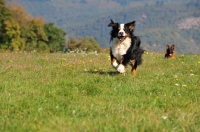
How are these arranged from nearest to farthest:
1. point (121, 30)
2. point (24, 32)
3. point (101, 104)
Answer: point (101, 104), point (121, 30), point (24, 32)

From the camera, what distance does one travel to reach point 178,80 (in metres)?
11.2

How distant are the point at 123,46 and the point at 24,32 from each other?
6720 cm

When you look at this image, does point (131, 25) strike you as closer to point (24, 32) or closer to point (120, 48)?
point (120, 48)

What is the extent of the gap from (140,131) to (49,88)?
4204 millimetres

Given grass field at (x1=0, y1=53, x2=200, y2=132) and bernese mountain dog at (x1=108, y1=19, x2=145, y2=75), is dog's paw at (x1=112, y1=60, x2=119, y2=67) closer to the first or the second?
bernese mountain dog at (x1=108, y1=19, x2=145, y2=75)

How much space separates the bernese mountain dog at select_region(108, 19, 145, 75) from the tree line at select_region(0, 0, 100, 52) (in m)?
46.7

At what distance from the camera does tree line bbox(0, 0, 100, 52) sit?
70250 mm

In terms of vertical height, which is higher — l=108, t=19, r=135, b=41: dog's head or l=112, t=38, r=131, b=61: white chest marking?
l=108, t=19, r=135, b=41: dog's head

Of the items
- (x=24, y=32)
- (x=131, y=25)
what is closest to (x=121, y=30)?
(x=131, y=25)

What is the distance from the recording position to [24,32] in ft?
254

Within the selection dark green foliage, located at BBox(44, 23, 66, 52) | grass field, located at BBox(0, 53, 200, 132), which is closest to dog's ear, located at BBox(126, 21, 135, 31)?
grass field, located at BBox(0, 53, 200, 132)

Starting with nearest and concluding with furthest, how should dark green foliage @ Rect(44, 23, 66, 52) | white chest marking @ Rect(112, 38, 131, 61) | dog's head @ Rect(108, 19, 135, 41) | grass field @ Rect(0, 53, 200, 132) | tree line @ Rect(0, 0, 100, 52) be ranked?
grass field @ Rect(0, 53, 200, 132) < dog's head @ Rect(108, 19, 135, 41) < white chest marking @ Rect(112, 38, 131, 61) < tree line @ Rect(0, 0, 100, 52) < dark green foliage @ Rect(44, 23, 66, 52)

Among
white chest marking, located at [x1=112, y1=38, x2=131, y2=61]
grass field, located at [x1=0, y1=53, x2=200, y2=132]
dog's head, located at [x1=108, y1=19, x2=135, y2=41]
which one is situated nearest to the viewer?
grass field, located at [x1=0, y1=53, x2=200, y2=132]

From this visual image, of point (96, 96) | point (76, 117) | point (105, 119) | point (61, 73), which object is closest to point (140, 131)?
point (105, 119)
